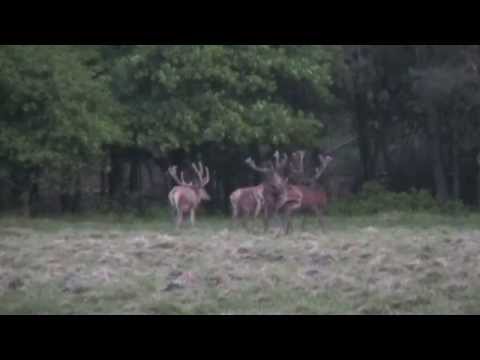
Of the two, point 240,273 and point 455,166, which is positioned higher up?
point 455,166

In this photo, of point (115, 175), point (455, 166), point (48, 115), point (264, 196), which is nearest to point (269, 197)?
point (264, 196)

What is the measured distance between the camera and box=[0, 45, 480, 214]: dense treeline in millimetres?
22906

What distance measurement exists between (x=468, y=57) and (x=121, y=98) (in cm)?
1027

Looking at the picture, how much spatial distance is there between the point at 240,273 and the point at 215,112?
1297 centimetres

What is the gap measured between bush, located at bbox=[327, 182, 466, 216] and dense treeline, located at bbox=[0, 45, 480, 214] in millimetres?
1770

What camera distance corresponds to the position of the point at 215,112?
24375 mm

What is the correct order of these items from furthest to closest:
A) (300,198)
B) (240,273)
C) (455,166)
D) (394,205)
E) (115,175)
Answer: (115,175) → (455,166) → (394,205) → (300,198) → (240,273)

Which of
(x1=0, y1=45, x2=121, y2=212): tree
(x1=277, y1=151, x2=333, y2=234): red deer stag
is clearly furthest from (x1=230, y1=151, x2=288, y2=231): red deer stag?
(x1=0, y1=45, x2=121, y2=212): tree

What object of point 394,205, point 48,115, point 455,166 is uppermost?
point 48,115

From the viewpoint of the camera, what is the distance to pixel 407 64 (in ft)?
93.3

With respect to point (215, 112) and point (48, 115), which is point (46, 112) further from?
point (215, 112)

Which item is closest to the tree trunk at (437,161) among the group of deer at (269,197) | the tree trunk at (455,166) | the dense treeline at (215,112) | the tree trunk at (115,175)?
the dense treeline at (215,112)

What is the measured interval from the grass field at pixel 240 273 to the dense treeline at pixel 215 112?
20.1ft

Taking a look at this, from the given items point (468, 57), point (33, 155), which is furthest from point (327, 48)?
point (33, 155)
